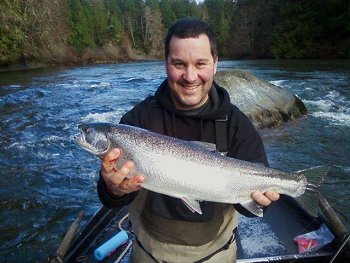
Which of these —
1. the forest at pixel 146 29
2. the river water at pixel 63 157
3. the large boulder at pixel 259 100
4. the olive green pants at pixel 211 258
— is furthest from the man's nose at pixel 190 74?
the forest at pixel 146 29

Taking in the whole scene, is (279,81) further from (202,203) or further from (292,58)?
(292,58)

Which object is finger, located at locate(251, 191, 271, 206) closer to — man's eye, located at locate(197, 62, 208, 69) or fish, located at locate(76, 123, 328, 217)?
fish, located at locate(76, 123, 328, 217)

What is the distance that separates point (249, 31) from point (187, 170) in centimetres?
5844

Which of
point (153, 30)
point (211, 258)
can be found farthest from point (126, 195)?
point (153, 30)

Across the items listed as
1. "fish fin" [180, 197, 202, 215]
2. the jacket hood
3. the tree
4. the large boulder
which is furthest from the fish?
the tree

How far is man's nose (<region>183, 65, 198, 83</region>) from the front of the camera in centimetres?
264

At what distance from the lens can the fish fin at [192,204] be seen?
8.50 feet

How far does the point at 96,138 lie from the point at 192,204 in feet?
2.61

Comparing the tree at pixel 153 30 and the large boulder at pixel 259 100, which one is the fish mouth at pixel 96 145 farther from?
the tree at pixel 153 30

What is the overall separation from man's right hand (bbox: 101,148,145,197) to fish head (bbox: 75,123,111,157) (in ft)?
0.31

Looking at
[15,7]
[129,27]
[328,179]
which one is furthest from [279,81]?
[129,27]

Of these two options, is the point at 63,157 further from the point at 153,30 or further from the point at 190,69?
the point at 153,30

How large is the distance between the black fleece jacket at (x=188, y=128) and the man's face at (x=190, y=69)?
105 millimetres

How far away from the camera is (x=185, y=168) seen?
2619 millimetres
